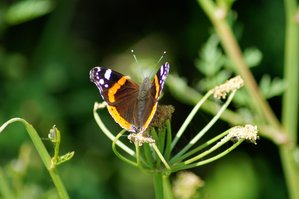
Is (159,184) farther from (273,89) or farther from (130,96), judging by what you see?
(273,89)

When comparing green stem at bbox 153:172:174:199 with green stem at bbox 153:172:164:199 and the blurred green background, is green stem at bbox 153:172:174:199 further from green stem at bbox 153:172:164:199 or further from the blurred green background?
the blurred green background

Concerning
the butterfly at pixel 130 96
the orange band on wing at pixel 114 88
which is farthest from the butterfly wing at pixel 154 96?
the orange band on wing at pixel 114 88

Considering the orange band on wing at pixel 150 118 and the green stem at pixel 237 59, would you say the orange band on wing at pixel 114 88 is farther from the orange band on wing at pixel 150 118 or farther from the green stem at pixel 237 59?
the green stem at pixel 237 59

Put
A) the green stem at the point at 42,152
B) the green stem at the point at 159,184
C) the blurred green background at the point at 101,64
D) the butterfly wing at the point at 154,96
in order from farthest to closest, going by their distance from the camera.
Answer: the blurred green background at the point at 101,64, the butterfly wing at the point at 154,96, the green stem at the point at 159,184, the green stem at the point at 42,152

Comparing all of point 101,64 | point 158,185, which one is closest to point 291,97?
point 158,185

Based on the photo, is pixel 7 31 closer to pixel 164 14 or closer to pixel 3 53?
pixel 3 53

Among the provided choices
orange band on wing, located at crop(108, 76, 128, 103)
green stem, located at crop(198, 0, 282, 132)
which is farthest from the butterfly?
green stem, located at crop(198, 0, 282, 132)
